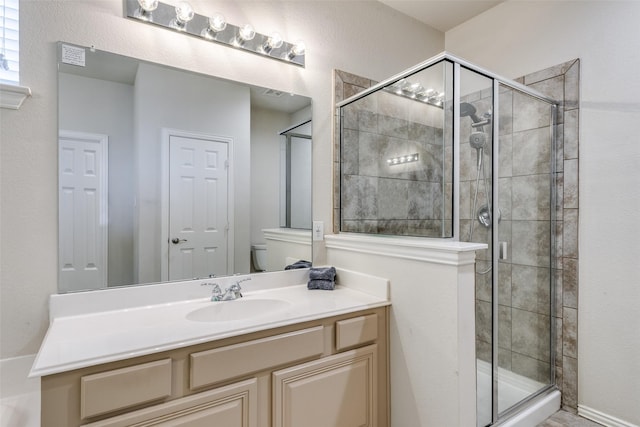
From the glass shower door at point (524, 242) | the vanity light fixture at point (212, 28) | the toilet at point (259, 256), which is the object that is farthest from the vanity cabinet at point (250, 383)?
the vanity light fixture at point (212, 28)

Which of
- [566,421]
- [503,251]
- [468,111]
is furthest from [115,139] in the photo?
[566,421]

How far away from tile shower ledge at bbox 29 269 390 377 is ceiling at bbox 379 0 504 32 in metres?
1.99

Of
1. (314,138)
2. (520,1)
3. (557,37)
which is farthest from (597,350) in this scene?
(520,1)

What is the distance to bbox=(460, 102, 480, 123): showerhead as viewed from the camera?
156 centimetres

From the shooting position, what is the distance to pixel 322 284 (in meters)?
1.83

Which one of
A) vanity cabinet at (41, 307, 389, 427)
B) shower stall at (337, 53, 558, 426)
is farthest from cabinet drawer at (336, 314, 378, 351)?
shower stall at (337, 53, 558, 426)

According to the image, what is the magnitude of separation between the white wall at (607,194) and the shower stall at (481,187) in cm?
18

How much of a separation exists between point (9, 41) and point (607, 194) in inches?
117

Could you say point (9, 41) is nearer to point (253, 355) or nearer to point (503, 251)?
point (253, 355)

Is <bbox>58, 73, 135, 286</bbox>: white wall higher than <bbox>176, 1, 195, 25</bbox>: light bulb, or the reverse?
<bbox>176, 1, 195, 25</bbox>: light bulb

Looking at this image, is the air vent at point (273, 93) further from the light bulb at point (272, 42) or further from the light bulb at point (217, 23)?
the light bulb at point (217, 23)

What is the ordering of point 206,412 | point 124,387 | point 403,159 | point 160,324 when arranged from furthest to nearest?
point 403,159, point 160,324, point 206,412, point 124,387

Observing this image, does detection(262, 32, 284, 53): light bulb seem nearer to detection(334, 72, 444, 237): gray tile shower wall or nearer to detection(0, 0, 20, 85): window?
detection(334, 72, 444, 237): gray tile shower wall

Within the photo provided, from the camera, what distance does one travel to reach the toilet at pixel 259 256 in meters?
1.80
